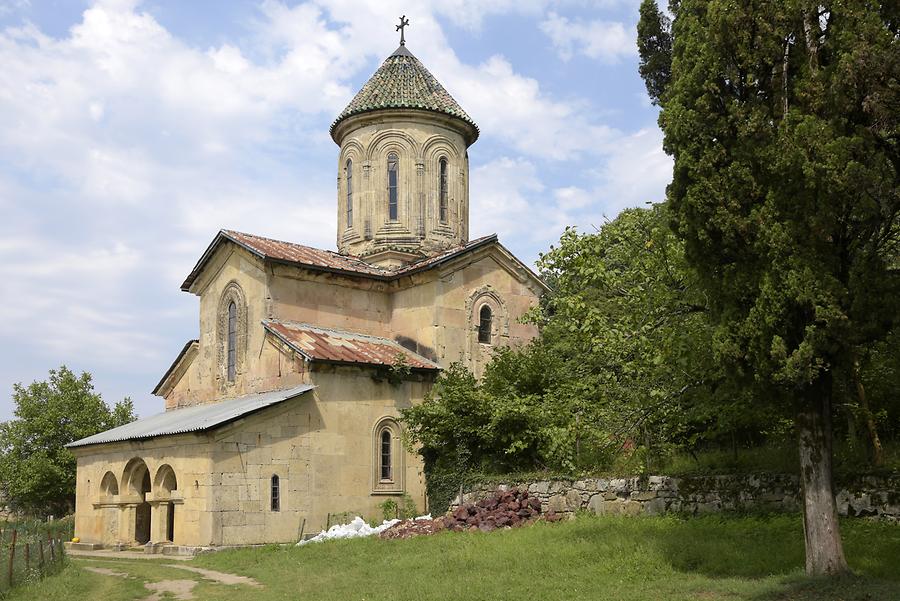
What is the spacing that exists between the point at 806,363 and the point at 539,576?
429cm

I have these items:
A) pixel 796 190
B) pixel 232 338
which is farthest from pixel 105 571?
pixel 796 190

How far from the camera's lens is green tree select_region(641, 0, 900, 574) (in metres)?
8.73

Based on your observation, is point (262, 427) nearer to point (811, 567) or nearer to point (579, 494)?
point (579, 494)

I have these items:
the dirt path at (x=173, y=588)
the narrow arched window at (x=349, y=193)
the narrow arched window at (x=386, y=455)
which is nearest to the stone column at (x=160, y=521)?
the narrow arched window at (x=386, y=455)

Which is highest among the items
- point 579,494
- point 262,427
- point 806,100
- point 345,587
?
point 806,100

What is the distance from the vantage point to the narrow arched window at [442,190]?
2422cm

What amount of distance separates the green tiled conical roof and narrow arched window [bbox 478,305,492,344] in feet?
19.9

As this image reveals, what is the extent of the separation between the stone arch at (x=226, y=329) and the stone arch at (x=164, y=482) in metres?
3.03

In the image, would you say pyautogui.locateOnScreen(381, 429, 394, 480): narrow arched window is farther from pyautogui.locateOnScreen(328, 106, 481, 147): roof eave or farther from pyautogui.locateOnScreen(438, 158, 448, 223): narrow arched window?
pyautogui.locateOnScreen(328, 106, 481, 147): roof eave

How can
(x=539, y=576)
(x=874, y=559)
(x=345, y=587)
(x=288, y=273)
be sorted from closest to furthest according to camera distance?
(x=874, y=559) < (x=539, y=576) < (x=345, y=587) < (x=288, y=273)

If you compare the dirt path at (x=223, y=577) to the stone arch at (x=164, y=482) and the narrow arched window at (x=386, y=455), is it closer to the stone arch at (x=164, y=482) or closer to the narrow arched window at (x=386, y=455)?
the stone arch at (x=164, y=482)

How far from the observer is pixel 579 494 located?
14664 millimetres

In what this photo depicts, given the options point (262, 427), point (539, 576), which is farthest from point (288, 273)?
point (539, 576)

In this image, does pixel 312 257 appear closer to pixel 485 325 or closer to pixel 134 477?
pixel 485 325
